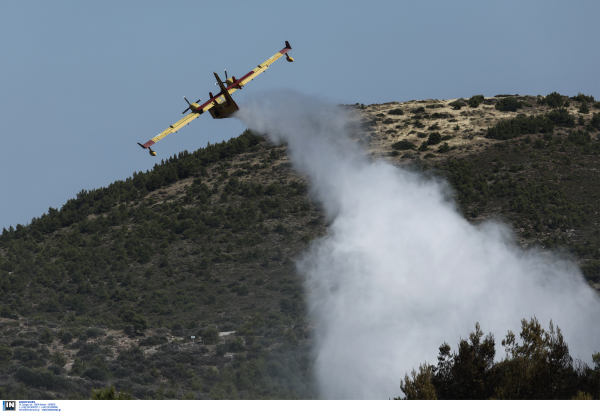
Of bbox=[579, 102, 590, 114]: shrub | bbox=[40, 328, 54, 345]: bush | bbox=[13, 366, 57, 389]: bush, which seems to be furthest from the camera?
bbox=[579, 102, 590, 114]: shrub

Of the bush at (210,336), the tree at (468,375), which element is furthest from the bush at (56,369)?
the tree at (468,375)

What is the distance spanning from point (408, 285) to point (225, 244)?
38.7 m

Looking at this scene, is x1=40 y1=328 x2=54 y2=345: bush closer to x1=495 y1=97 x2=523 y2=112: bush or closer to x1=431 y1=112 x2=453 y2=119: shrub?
x1=431 y1=112 x2=453 y2=119: shrub

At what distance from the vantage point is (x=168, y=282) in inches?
3853

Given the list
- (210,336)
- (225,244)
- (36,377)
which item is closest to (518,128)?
(225,244)

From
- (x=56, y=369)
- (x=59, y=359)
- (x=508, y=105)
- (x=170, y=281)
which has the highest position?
(x=508, y=105)

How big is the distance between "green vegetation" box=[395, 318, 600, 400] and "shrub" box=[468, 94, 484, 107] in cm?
9580

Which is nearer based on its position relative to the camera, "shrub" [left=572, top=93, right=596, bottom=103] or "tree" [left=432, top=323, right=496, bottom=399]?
"tree" [left=432, top=323, right=496, bottom=399]

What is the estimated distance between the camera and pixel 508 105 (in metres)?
136

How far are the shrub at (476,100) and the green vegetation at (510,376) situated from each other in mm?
95796

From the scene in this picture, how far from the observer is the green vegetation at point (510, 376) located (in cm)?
4112

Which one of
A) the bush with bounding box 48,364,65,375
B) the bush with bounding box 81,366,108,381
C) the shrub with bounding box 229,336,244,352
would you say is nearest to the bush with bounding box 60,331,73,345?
the bush with bounding box 48,364,65,375

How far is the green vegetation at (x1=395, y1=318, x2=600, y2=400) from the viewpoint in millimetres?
41125
